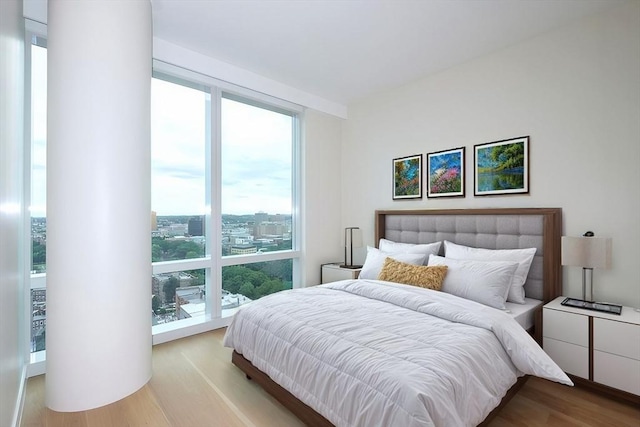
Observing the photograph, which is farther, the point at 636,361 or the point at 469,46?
the point at 469,46

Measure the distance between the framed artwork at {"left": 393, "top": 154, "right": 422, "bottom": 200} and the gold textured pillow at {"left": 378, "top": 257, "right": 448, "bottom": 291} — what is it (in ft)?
3.54

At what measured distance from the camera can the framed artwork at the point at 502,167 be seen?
9.91 feet

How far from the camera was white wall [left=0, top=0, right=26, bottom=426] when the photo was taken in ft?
5.37

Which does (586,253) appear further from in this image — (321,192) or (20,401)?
(20,401)

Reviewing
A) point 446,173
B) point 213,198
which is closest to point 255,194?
point 213,198

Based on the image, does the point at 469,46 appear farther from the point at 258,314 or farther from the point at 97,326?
the point at 97,326

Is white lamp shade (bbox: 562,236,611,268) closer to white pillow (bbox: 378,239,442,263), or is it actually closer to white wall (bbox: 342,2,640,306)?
white wall (bbox: 342,2,640,306)

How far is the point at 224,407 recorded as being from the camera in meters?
2.09

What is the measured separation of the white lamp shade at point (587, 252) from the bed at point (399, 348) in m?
0.26

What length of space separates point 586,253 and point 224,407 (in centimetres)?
281

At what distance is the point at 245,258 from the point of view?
380 cm

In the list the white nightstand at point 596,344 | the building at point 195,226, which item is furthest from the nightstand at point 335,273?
→ the white nightstand at point 596,344

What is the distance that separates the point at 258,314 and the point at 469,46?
3094mm

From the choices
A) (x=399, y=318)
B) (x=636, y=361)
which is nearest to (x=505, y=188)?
(x=636, y=361)
